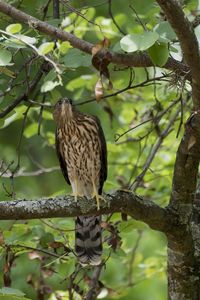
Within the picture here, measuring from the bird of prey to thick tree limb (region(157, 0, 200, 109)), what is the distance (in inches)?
64.5

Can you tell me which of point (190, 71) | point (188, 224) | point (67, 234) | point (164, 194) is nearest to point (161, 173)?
point (164, 194)

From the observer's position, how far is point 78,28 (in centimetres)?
592

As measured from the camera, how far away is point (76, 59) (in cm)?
395

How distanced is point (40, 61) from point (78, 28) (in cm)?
145

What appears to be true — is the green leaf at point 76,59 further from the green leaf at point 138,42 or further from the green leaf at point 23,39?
the green leaf at point 138,42

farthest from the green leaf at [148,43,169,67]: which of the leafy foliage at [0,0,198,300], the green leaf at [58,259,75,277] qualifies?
the green leaf at [58,259,75,277]

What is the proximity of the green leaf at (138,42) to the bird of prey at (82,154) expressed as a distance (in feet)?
6.10

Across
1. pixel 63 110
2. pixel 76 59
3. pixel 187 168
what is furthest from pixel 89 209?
pixel 63 110

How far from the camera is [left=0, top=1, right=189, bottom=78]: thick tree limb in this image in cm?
360

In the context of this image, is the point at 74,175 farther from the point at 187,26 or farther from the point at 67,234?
the point at 187,26

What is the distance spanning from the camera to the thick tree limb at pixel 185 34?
128 inches

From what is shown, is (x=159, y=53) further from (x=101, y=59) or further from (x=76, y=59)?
(x=76, y=59)

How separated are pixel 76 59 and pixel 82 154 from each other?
4.68 feet

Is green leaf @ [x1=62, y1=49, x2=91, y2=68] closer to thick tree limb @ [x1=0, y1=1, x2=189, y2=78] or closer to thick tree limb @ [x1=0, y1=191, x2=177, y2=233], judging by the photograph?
thick tree limb @ [x1=0, y1=1, x2=189, y2=78]
